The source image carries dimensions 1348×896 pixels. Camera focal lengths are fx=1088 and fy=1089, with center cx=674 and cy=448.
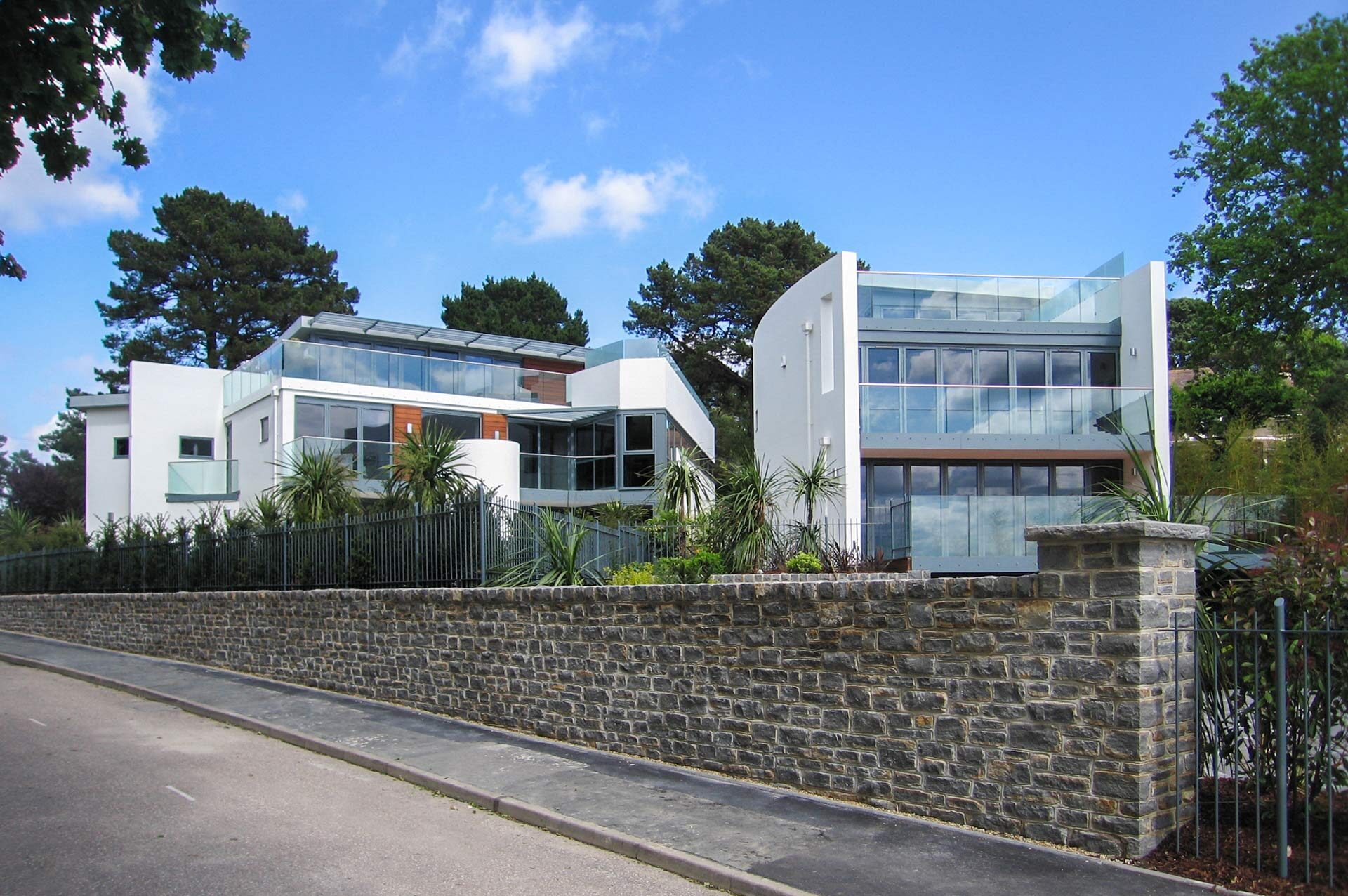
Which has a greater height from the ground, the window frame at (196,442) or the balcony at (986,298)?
the balcony at (986,298)

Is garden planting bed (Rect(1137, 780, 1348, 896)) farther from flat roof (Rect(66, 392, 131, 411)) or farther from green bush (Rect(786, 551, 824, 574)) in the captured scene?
flat roof (Rect(66, 392, 131, 411))

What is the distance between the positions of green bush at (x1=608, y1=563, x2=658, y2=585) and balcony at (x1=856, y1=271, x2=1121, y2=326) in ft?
39.1

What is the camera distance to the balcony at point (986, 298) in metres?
25.2

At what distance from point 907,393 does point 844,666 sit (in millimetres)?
15292

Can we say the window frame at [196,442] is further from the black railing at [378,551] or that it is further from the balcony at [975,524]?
the balcony at [975,524]

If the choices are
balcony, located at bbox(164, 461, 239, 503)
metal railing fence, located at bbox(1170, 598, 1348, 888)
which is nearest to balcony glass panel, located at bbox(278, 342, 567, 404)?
balcony, located at bbox(164, 461, 239, 503)

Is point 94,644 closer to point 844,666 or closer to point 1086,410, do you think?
point 844,666

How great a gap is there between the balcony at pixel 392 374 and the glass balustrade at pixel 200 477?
2169mm

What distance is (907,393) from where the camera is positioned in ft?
76.8

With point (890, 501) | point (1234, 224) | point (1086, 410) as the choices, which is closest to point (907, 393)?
point (890, 501)

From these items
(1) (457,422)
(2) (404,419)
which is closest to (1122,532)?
(2) (404,419)

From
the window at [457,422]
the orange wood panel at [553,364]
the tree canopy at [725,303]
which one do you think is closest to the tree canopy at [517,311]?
the tree canopy at [725,303]

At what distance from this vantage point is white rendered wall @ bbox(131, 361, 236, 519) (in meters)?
33.6

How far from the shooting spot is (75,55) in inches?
294
